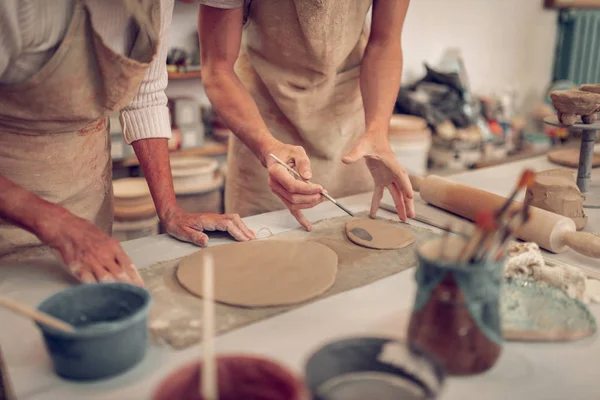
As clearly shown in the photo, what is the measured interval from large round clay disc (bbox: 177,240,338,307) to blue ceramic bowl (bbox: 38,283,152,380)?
0.21m

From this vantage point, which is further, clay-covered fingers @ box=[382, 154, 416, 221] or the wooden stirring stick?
clay-covered fingers @ box=[382, 154, 416, 221]

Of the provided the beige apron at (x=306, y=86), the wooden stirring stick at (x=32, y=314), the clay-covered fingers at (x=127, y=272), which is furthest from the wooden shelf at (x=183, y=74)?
the wooden stirring stick at (x=32, y=314)

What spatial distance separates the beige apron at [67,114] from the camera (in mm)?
1301

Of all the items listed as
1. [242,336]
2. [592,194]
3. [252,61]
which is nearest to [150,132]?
[252,61]

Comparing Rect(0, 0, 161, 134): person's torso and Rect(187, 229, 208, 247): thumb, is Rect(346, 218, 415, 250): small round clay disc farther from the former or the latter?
Rect(0, 0, 161, 134): person's torso

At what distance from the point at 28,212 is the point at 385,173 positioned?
39.2 inches

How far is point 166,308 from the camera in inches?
43.8

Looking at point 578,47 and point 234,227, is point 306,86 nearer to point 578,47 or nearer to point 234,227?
point 234,227

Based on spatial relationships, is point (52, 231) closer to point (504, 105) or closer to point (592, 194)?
point (592, 194)

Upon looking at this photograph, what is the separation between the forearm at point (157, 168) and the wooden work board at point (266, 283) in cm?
33

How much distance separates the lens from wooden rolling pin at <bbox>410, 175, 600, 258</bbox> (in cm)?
137

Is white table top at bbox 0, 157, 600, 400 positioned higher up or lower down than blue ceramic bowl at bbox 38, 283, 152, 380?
lower down

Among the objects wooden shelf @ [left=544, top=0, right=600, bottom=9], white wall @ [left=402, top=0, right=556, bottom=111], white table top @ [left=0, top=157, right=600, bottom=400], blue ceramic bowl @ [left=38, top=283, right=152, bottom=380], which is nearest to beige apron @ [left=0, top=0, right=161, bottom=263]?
white table top @ [left=0, top=157, right=600, bottom=400]

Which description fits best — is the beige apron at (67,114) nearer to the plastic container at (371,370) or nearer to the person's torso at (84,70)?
the person's torso at (84,70)
